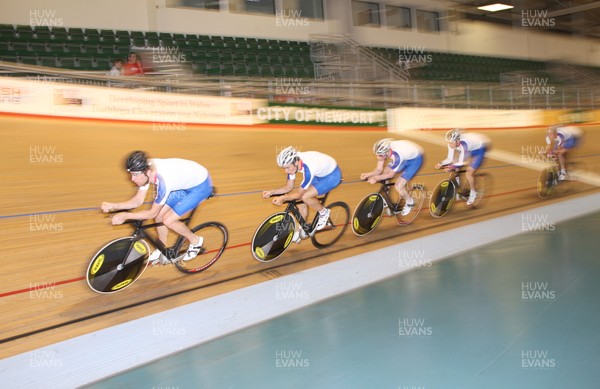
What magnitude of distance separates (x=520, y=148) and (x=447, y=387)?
7.82 m

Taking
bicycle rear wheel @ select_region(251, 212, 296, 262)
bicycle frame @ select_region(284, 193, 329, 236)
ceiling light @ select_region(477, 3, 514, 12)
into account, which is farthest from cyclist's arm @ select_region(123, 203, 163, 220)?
ceiling light @ select_region(477, 3, 514, 12)

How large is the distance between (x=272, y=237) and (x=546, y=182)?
4763 mm

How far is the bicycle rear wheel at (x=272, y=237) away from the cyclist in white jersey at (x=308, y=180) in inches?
4.7

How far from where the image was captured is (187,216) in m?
3.47

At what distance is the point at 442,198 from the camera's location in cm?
Result: 557

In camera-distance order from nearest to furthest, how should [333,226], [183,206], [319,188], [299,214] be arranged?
[183,206], [299,214], [319,188], [333,226]

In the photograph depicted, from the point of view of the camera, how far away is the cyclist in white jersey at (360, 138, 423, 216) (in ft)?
15.5

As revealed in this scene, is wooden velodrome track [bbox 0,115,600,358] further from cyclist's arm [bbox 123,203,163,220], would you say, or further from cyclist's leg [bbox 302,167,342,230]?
cyclist's arm [bbox 123,203,163,220]

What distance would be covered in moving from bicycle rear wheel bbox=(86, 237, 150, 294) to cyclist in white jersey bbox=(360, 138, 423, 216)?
2.27 meters

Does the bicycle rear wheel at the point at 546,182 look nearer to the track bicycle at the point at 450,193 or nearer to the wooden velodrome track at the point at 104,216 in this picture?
the wooden velodrome track at the point at 104,216

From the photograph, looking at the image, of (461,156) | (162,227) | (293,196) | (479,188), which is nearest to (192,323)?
(162,227)

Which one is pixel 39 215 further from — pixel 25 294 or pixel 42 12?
pixel 42 12

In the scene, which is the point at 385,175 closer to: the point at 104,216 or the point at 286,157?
the point at 286,157

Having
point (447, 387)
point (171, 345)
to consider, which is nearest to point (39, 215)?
point (171, 345)
